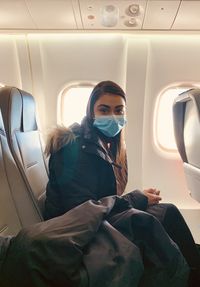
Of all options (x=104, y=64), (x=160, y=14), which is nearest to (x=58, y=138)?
(x=160, y=14)

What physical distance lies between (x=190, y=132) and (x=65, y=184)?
118cm

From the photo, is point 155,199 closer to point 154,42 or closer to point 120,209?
point 120,209

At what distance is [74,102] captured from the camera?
2848 millimetres

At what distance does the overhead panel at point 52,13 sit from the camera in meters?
2.04

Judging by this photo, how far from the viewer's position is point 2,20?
232 centimetres

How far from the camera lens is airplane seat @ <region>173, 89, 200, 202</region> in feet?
6.44

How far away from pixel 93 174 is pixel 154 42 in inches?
71.1

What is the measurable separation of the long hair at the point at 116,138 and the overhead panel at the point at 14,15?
943 mm

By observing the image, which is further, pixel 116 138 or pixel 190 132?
pixel 190 132

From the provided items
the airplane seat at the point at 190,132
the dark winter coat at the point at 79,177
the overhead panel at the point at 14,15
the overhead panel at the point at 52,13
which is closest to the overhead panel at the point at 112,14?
the overhead panel at the point at 52,13

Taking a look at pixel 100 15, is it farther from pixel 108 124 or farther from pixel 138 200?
pixel 138 200

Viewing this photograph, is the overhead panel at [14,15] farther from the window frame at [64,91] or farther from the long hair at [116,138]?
the long hair at [116,138]

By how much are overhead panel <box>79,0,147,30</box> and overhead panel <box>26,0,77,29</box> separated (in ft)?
0.33

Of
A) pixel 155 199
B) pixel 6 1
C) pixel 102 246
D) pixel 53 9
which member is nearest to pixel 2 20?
pixel 6 1
